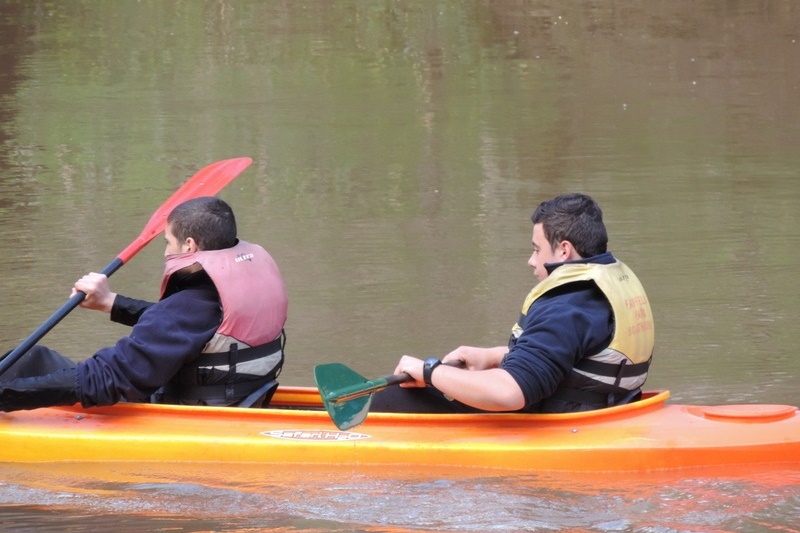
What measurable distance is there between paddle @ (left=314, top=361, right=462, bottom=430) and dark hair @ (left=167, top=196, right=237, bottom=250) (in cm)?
55

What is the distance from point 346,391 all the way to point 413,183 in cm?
488

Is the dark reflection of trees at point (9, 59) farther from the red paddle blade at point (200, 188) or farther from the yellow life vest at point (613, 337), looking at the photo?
the yellow life vest at point (613, 337)

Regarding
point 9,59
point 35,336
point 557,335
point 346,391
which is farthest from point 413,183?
point 9,59

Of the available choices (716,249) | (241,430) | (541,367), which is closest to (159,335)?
(241,430)

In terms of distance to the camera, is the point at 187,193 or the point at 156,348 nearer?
the point at 156,348

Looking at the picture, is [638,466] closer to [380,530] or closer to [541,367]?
[541,367]

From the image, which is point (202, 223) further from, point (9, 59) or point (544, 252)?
point (9, 59)

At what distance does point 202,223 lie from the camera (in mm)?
4266

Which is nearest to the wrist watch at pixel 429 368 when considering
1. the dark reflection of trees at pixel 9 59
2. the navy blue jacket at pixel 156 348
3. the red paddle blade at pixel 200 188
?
the navy blue jacket at pixel 156 348

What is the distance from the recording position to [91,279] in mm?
4590

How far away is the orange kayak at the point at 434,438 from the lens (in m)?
4.09

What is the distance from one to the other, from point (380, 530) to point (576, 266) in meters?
0.94

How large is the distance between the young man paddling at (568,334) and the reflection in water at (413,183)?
309 mm

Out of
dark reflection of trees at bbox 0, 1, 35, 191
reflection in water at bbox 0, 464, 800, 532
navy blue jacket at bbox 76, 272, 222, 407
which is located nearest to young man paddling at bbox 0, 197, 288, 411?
navy blue jacket at bbox 76, 272, 222, 407
